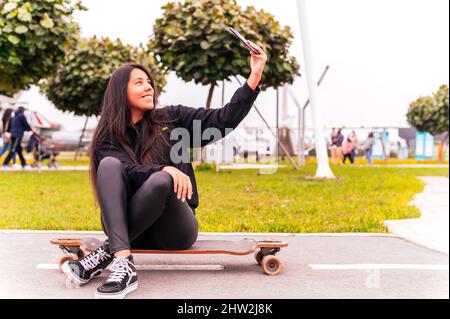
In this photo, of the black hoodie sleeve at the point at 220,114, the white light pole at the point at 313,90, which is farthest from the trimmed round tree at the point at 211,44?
the black hoodie sleeve at the point at 220,114

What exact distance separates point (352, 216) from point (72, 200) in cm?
164

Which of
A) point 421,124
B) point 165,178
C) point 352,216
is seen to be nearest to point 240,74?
point 352,216

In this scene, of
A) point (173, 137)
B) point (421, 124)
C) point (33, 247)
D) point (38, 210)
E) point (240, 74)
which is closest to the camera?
point (173, 137)

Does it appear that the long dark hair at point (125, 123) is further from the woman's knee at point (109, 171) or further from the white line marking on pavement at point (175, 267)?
the white line marking on pavement at point (175, 267)

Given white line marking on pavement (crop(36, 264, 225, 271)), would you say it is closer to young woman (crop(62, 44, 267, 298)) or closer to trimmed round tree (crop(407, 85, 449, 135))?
young woman (crop(62, 44, 267, 298))

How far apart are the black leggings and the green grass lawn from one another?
49 cm

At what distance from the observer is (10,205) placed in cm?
236

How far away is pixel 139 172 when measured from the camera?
1532 mm

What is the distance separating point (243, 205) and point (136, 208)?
167 centimetres

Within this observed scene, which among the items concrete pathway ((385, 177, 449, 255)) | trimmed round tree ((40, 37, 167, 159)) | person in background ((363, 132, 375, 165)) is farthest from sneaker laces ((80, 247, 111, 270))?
person in background ((363, 132, 375, 165))

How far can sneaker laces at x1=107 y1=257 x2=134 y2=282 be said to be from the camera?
1479 millimetres

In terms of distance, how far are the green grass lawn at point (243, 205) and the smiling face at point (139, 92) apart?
59 centimetres

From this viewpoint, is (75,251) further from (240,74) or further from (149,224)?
(240,74)

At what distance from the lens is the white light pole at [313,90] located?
4605 mm
